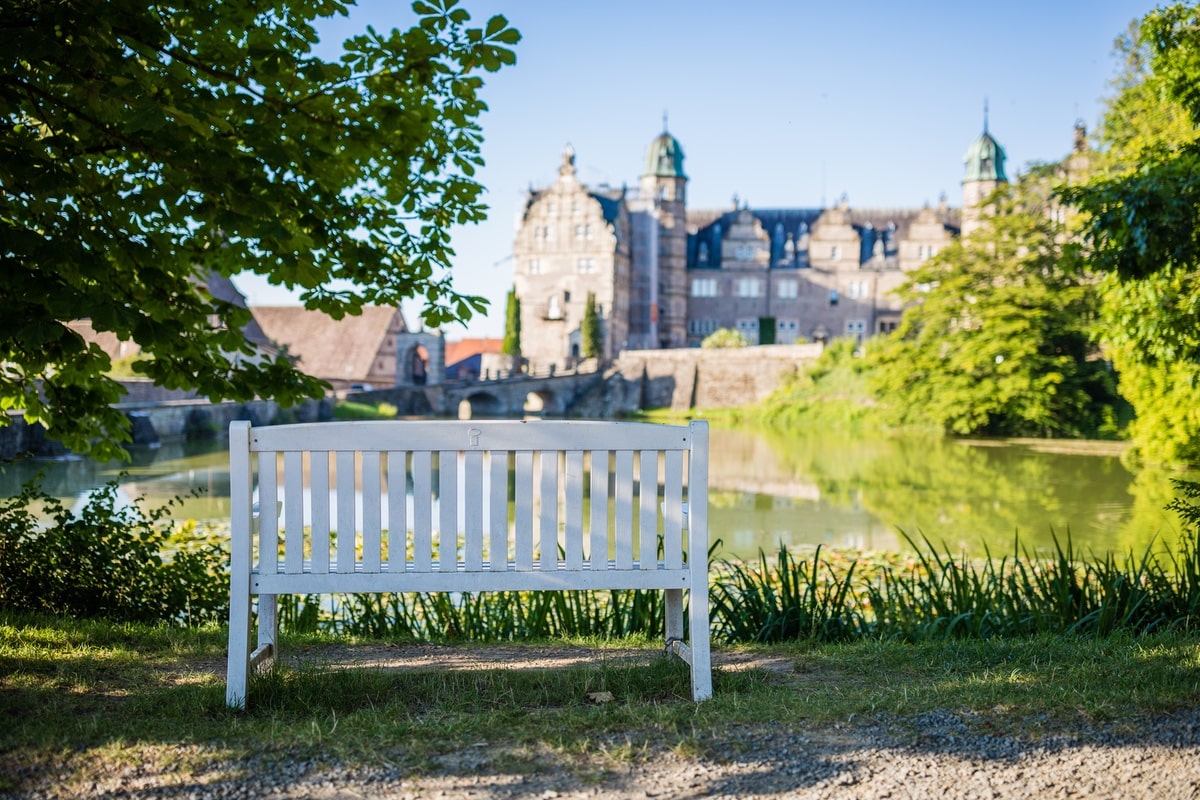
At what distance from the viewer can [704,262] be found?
2223 inches

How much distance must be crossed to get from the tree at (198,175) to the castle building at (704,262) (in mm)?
45864

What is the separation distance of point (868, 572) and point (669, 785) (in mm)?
5864

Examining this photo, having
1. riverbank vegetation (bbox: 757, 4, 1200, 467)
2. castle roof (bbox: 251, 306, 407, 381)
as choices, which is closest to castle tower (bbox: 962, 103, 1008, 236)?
riverbank vegetation (bbox: 757, 4, 1200, 467)

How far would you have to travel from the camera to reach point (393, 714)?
110 inches

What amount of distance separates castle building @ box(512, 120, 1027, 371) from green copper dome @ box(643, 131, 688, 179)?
0.05 meters

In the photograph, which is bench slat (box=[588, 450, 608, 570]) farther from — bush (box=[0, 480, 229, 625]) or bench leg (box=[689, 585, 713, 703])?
bush (box=[0, 480, 229, 625])

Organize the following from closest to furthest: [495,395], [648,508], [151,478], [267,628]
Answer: [648,508] → [267,628] → [151,478] → [495,395]

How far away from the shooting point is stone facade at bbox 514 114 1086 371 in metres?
51.8

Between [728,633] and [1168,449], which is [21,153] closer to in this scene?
[728,633]

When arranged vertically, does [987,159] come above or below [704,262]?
above

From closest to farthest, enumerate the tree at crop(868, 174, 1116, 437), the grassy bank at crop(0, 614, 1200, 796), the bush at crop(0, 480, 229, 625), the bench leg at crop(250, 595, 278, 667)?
the grassy bank at crop(0, 614, 1200, 796) → the bench leg at crop(250, 595, 278, 667) → the bush at crop(0, 480, 229, 625) → the tree at crop(868, 174, 1116, 437)

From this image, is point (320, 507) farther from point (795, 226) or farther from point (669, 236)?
point (795, 226)

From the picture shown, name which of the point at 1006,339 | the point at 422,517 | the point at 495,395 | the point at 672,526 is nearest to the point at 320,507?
the point at 422,517

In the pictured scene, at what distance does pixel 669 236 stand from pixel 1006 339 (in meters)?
30.3
